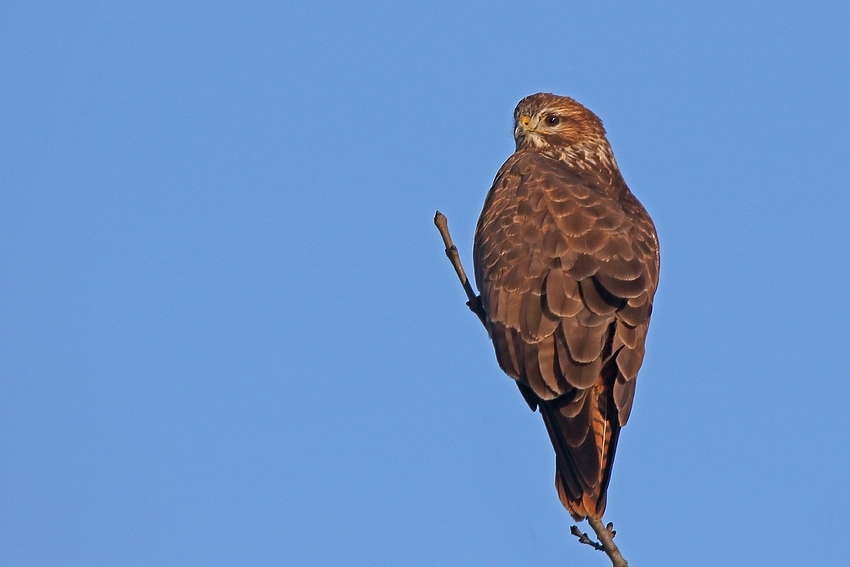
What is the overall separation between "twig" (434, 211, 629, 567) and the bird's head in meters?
2.24

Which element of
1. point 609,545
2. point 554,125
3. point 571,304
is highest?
point 554,125

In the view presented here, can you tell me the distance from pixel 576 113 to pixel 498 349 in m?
3.08

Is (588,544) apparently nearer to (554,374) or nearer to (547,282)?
(554,374)

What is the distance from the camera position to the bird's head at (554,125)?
901cm

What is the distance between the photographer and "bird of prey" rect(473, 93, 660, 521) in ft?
20.8

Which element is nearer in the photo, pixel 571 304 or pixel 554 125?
pixel 571 304

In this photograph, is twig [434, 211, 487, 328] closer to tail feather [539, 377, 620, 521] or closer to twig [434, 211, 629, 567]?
twig [434, 211, 629, 567]

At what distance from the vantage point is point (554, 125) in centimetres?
906

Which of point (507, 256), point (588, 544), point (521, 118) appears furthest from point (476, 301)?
point (521, 118)

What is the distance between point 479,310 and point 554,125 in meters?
2.52

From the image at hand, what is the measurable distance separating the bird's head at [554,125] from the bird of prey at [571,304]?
1273mm

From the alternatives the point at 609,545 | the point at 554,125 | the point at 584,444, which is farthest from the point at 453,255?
the point at 554,125

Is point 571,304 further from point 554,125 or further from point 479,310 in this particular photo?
point 554,125

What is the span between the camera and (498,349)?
6695mm
